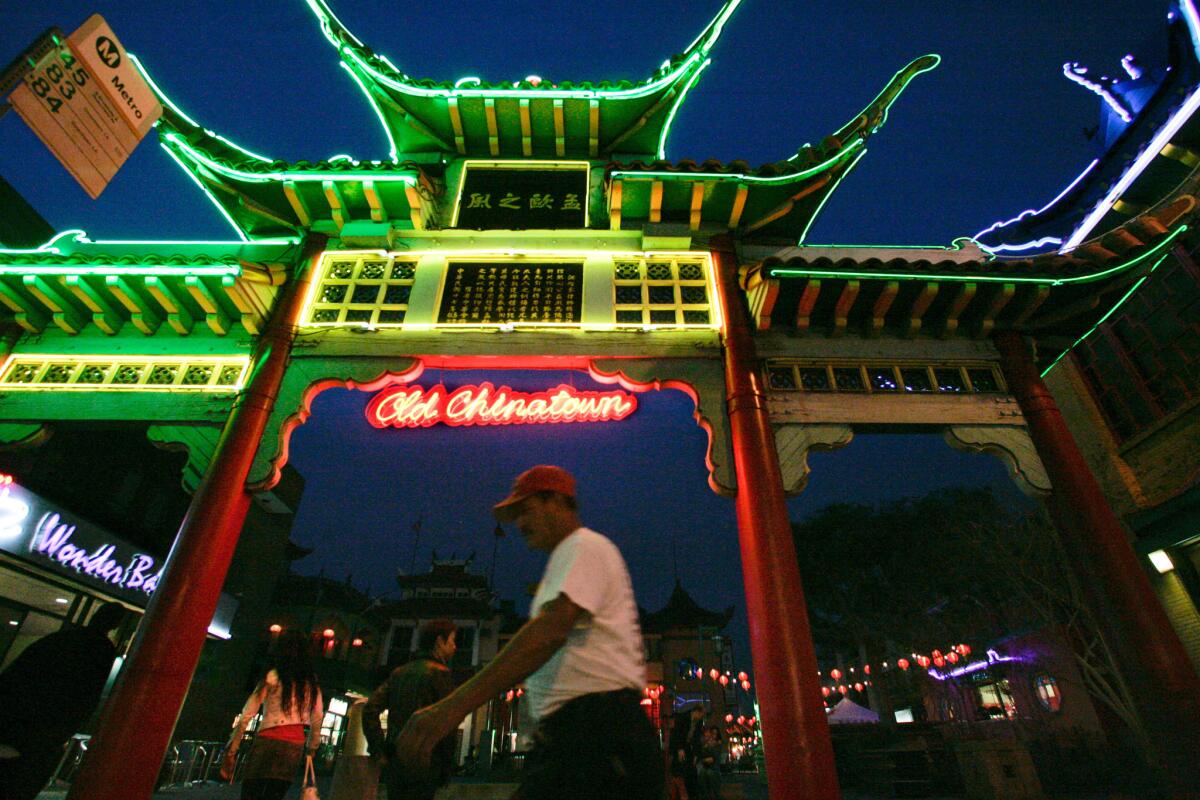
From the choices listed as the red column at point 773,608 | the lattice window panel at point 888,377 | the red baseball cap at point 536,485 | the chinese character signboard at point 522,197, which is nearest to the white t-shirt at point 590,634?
the red baseball cap at point 536,485

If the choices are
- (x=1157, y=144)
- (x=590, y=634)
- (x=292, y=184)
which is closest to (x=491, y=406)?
(x=292, y=184)

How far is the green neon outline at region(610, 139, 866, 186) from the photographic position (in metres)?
8.61

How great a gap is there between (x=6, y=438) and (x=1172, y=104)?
21648mm

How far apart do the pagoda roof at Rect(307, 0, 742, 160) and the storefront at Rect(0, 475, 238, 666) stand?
9.80 m

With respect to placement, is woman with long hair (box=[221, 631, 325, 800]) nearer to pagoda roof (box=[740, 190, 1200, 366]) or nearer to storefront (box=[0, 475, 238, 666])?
pagoda roof (box=[740, 190, 1200, 366])

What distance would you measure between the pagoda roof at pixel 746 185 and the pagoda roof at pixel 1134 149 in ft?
10.7

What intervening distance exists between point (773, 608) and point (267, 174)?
9370 millimetres

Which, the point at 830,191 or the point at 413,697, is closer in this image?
the point at 413,697

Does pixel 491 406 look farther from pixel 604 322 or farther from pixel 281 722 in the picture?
pixel 281 722

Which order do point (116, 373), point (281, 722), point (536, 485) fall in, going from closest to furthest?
1. point (536, 485)
2. point (281, 722)
3. point (116, 373)

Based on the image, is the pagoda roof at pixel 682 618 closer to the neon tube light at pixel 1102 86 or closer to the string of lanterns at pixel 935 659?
the string of lanterns at pixel 935 659

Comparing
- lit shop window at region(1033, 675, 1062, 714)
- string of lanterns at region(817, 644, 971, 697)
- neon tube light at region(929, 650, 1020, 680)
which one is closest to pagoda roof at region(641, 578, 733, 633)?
string of lanterns at region(817, 644, 971, 697)

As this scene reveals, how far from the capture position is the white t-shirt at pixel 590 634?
208 cm

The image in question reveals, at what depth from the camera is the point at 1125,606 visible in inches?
247
